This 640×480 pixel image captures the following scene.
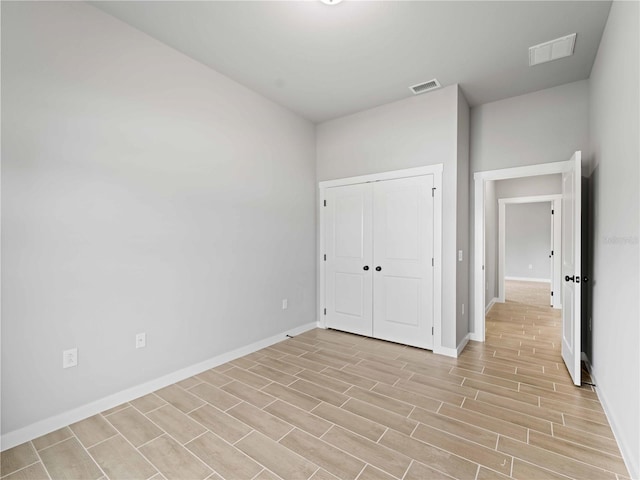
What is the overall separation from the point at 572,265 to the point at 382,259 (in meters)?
1.86

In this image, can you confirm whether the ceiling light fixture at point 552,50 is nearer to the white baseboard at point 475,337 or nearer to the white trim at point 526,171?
the white trim at point 526,171

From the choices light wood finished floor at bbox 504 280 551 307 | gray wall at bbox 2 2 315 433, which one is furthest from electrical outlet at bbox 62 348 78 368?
light wood finished floor at bbox 504 280 551 307

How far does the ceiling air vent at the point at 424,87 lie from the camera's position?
3346mm

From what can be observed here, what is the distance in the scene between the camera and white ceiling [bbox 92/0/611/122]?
230 cm

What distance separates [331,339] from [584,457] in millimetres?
2582

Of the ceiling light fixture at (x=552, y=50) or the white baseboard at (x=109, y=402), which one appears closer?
the white baseboard at (x=109, y=402)

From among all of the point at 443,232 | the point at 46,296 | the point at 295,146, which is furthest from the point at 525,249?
the point at 46,296

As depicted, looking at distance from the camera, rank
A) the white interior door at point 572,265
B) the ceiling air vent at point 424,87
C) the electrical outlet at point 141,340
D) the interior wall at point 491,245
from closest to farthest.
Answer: the electrical outlet at point 141,340 < the white interior door at point 572,265 < the ceiling air vent at point 424,87 < the interior wall at point 491,245

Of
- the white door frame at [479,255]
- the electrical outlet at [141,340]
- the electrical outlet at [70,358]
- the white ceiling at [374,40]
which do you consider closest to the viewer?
the electrical outlet at [70,358]

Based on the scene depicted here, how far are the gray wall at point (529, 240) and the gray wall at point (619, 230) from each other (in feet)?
24.1

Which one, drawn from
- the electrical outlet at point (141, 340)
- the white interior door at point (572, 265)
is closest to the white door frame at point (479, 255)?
the white interior door at point (572, 265)

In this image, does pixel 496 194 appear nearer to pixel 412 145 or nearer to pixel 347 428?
pixel 412 145

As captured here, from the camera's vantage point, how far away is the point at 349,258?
427cm

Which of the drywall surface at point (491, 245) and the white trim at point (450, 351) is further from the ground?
the drywall surface at point (491, 245)
